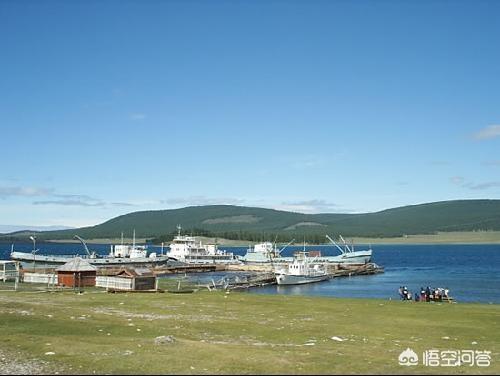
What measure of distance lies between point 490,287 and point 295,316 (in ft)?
235

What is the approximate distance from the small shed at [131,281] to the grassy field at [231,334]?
31.9 feet

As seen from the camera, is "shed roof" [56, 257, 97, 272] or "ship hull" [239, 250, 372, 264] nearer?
"shed roof" [56, 257, 97, 272]

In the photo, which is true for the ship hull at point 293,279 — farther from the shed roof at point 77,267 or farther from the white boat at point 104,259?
the shed roof at point 77,267

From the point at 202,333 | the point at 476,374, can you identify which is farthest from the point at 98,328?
the point at 476,374

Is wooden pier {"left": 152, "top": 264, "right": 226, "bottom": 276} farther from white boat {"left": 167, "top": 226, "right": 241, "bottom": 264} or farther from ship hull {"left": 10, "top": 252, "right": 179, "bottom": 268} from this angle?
white boat {"left": 167, "top": 226, "right": 241, "bottom": 264}

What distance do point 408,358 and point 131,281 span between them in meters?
41.5

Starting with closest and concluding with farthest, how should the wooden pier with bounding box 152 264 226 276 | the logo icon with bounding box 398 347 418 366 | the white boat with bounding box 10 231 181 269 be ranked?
the logo icon with bounding box 398 347 418 366
the wooden pier with bounding box 152 264 226 276
the white boat with bounding box 10 231 181 269

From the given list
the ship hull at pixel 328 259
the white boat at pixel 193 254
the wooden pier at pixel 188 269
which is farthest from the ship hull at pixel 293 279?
the white boat at pixel 193 254

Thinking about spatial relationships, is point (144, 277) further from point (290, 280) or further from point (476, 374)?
point (290, 280)

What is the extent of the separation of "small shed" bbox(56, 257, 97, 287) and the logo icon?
46.0 metres

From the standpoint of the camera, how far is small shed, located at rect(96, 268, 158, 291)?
193 ft

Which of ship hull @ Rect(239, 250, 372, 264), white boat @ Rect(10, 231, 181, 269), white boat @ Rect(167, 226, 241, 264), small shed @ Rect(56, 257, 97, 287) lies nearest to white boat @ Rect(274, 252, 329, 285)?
white boat @ Rect(10, 231, 181, 269)

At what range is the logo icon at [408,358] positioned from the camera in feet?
66.5

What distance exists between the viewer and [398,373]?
18031mm
